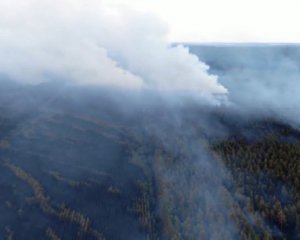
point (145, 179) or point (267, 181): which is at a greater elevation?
point (267, 181)

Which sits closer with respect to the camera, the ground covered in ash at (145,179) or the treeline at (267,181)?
the ground covered in ash at (145,179)

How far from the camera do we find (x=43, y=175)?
133 meters

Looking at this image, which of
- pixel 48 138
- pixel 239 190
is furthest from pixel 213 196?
pixel 48 138

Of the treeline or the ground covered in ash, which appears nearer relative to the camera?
the ground covered in ash

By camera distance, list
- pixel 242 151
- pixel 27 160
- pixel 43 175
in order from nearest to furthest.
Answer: pixel 43 175 → pixel 27 160 → pixel 242 151

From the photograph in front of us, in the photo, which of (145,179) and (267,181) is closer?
(145,179)

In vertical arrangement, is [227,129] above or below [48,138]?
above

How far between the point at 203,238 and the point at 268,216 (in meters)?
20.5

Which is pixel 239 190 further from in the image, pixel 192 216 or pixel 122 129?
pixel 122 129

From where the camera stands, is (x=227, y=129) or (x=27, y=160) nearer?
(x=27, y=160)

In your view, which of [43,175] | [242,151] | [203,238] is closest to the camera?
[203,238]

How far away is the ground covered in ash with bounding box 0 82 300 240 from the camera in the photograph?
344 feet

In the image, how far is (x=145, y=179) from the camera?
131 meters

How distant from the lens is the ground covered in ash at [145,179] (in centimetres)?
10475
